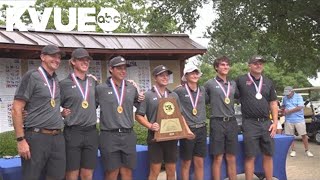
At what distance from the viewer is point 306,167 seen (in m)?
8.60

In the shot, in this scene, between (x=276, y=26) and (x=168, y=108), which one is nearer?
(x=168, y=108)

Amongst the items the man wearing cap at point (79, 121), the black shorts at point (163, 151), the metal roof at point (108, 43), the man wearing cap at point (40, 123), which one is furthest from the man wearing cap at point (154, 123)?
the metal roof at point (108, 43)

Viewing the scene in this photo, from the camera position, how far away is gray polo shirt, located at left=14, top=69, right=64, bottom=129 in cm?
436

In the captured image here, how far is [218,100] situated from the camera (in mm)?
5887

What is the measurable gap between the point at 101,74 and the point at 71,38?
1108 mm

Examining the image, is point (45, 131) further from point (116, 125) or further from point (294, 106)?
point (294, 106)

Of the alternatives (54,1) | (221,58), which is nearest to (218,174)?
(221,58)

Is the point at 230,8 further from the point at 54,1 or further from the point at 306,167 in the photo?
the point at 54,1

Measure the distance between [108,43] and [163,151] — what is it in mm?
5192

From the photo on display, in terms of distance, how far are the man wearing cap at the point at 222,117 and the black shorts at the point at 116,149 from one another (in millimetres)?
1379

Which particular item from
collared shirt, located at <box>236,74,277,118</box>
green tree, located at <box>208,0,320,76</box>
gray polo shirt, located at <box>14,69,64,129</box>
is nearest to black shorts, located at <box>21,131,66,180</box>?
gray polo shirt, located at <box>14,69,64,129</box>

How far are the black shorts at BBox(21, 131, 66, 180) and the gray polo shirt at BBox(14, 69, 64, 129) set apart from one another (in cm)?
13

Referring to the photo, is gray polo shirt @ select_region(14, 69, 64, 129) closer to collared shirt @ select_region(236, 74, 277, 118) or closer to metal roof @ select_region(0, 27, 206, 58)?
→ collared shirt @ select_region(236, 74, 277, 118)

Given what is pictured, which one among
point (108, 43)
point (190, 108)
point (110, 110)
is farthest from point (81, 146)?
point (108, 43)
